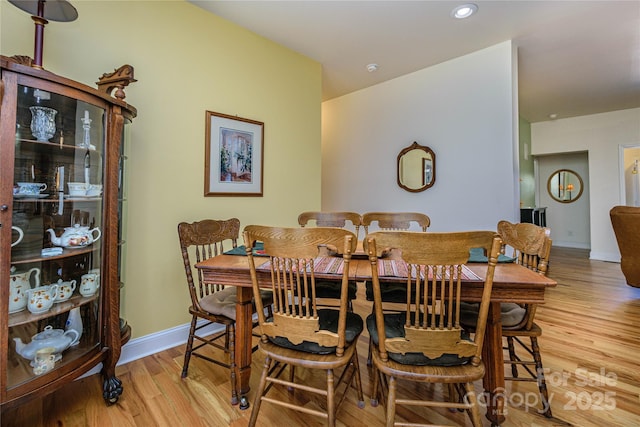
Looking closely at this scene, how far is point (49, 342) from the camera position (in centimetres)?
141

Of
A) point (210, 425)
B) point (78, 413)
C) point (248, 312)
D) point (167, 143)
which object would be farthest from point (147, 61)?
point (210, 425)

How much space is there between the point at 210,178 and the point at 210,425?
1756 millimetres

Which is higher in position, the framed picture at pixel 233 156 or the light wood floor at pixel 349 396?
the framed picture at pixel 233 156

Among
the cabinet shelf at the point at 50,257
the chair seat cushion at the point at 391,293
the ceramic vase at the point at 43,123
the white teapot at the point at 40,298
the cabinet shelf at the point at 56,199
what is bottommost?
the chair seat cushion at the point at 391,293

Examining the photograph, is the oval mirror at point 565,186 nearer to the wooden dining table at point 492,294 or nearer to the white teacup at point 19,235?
the wooden dining table at point 492,294

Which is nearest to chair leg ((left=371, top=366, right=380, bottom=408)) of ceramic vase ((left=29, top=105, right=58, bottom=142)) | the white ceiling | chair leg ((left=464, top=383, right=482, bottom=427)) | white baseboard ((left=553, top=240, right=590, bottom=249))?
chair leg ((left=464, top=383, right=482, bottom=427))

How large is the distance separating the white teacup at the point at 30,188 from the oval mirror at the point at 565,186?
8.74m

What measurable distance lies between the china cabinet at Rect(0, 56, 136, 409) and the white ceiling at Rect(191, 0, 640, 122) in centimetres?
154

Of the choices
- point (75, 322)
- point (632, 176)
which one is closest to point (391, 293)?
point (75, 322)

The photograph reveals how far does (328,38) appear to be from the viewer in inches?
112

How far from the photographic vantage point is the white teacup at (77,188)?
4.99 feet

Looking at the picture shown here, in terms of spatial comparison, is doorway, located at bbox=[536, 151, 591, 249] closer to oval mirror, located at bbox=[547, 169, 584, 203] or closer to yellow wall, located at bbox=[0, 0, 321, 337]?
oval mirror, located at bbox=[547, 169, 584, 203]

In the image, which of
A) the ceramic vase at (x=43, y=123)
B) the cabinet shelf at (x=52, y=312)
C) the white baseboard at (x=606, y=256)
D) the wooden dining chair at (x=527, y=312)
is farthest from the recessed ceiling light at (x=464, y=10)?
the white baseboard at (x=606, y=256)

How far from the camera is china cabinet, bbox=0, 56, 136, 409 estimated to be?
1.20 meters
